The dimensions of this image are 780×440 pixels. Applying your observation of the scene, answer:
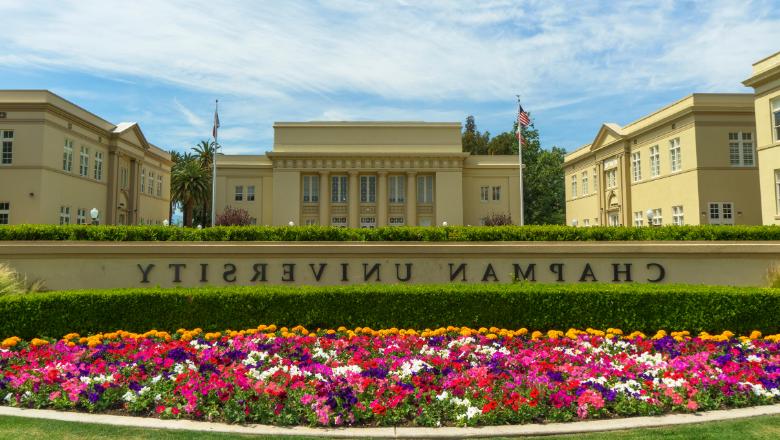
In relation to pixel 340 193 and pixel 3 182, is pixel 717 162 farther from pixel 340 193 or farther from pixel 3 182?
pixel 3 182

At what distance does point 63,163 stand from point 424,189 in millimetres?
29462

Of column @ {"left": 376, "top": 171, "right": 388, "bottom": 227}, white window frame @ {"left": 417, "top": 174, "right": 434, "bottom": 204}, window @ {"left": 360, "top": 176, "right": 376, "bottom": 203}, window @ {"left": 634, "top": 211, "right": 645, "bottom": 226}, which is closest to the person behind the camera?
window @ {"left": 634, "top": 211, "right": 645, "bottom": 226}

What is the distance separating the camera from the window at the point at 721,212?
3222 centimetres

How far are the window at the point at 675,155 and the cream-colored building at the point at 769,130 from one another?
655cm

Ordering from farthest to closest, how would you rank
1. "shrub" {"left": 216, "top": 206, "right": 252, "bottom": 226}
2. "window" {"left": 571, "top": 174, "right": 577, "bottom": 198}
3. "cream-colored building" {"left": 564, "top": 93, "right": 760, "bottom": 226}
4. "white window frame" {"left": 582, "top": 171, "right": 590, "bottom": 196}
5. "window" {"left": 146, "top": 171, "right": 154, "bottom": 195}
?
1. "window" {"left": 571, "top": 174, "right": 577, "bottom": 198}
2. "white window frame" {"left": 582, "top": 171, "right": 590, "bottom": 196}
3. "window" {"left": 146, "top": 171, "right": 154, "bottom": 195}
4. "shrub" {"left": 216, "top": 206, "right": 252, "bottom": 226}
5. "cream-colored building" {"left": 564, "top": 93, "right": 760, "bottom": 226}

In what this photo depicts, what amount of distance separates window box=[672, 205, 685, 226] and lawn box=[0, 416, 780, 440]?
1268 inches

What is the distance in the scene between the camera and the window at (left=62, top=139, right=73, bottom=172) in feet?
114

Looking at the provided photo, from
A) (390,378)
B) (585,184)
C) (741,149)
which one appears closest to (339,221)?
(585,184)

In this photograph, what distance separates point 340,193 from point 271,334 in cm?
4180

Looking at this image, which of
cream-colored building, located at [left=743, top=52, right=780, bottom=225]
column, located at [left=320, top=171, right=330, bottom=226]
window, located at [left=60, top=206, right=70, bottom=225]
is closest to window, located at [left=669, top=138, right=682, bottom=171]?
cream-colored building, located at [left=743, top=52, right=780, bottom=225]

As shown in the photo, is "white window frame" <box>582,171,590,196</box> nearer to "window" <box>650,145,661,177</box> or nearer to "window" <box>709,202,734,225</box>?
"window" <box>650,145,661,177</box>

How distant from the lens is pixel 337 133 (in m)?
50.8

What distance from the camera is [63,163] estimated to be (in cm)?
3447

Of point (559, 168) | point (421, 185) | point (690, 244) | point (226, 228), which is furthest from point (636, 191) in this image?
point (226, 228)
